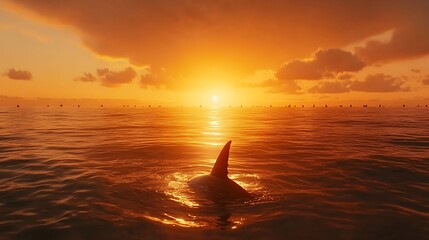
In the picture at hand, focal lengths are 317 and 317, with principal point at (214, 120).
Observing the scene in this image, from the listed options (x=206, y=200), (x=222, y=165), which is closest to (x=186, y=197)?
(x=206, y=200)

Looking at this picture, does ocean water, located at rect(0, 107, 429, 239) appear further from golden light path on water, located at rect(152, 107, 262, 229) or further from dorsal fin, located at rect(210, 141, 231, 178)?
dorsal fin, located at rect(210, 141, 231, 178)

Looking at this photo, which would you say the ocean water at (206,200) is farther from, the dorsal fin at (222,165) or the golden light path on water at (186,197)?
the dorsal fin at (222,165)

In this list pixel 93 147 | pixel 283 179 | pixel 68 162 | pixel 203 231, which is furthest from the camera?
pixel 93 147

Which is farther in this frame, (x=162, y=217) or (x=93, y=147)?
(x=93, y=147)

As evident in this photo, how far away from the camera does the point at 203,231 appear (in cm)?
891

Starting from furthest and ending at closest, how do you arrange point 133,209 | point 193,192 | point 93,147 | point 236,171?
1. point 93,147
2. point 236,171
3. point 193,192
4. point 133,209

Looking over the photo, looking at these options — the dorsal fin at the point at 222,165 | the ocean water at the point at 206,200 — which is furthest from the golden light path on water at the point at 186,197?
the dorsal fin at the point at 222,165

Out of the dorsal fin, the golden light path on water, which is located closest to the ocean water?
the golden light path on water

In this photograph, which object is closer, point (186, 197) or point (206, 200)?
point (206, 200)

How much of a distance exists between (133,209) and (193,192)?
252 cm

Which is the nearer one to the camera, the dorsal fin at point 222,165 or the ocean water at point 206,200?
the ocean water at point 206,200

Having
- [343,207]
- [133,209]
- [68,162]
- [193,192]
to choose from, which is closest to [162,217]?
[133,209]

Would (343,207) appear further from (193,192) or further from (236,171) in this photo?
(236,171)

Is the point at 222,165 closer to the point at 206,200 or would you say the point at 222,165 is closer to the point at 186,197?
the point at 206,200
